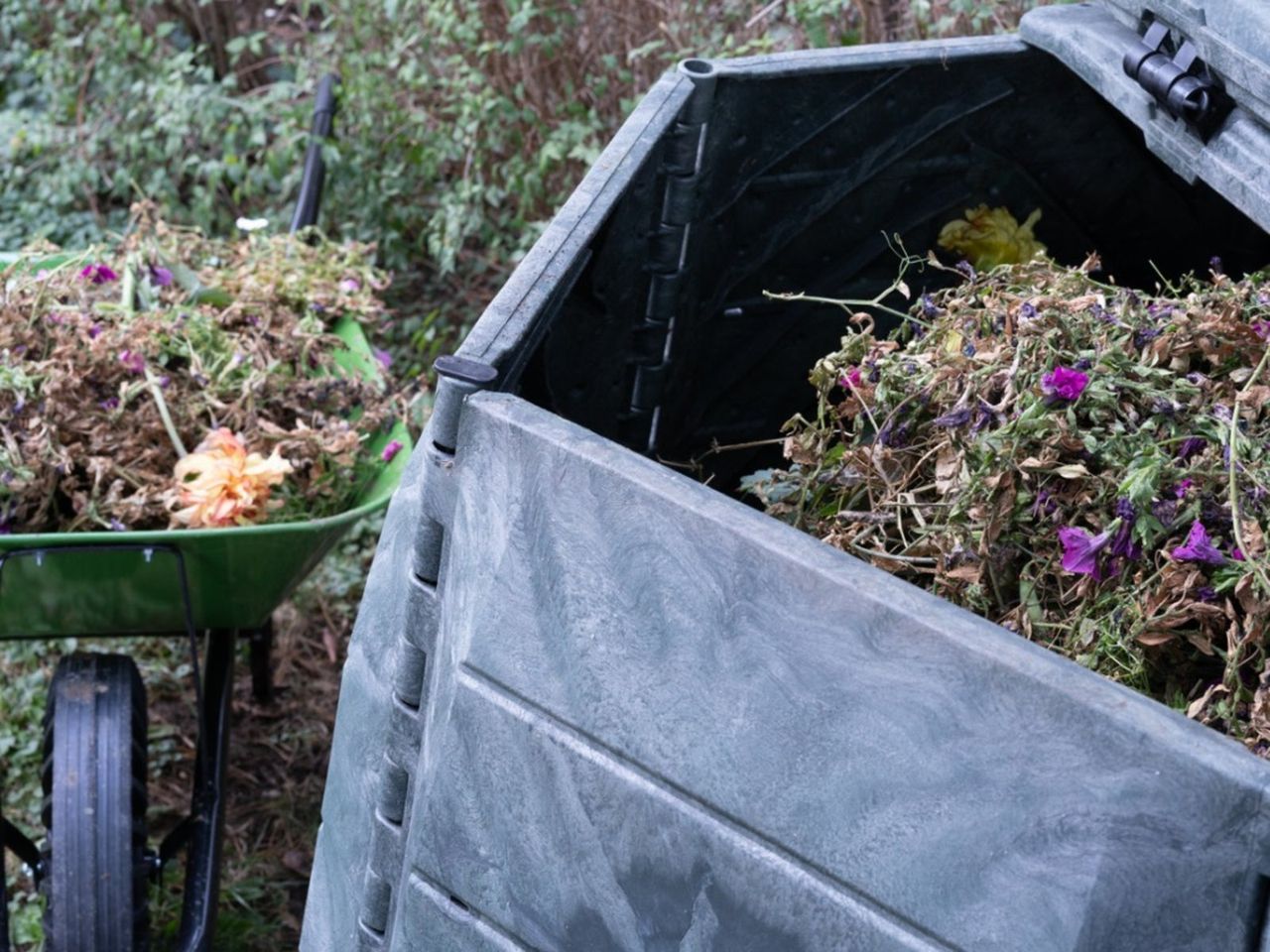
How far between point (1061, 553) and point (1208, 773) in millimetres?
480

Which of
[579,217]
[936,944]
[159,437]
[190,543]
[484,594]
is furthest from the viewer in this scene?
[159,437]

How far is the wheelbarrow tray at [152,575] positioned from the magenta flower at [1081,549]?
1.18m

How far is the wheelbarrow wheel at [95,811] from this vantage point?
211 centimetres

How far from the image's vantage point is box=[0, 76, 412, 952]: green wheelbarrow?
2.10 meters

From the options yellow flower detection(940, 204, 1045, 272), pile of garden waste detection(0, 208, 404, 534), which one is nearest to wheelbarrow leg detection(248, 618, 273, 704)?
pile of garden waste detection(0, 208, 404, 534)

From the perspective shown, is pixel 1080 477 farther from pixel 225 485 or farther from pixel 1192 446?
pixel 225 485

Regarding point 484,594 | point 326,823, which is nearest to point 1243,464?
point 484,594

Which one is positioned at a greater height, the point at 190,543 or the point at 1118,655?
the point at 1118,655

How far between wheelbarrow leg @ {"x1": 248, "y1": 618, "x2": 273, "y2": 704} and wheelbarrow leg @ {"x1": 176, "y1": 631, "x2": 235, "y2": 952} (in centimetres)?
82

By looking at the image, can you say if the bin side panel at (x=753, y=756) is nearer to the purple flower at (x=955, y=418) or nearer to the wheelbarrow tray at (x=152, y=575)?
the purple flower at (x=955, y=418)

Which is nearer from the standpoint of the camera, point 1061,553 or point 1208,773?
point 1208,773

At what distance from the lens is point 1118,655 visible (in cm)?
130

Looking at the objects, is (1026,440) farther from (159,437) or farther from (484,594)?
(159,437)

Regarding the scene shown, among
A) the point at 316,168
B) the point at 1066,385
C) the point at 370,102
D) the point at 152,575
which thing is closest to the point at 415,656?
the point at 1066,385
